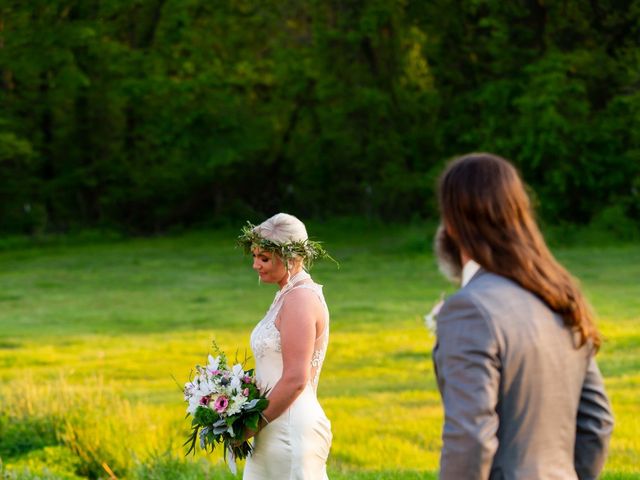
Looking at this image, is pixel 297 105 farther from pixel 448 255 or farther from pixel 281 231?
pixel 448 255

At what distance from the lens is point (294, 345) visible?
201 inches

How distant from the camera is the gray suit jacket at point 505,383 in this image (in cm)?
320

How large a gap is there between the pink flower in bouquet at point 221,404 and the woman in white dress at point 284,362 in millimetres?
161

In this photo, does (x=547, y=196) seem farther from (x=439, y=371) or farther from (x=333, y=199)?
(x=439, y=371)

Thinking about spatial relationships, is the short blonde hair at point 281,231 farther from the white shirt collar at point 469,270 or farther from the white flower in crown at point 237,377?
the white shirt collar at point 469,270

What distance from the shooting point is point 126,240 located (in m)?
37.4

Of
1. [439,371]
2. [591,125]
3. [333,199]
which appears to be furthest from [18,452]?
[333,199]

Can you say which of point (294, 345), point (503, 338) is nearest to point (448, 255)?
point (503, 338)

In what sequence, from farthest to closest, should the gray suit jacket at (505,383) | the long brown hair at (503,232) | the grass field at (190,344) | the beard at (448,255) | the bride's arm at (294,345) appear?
the grass field at (190,344) < the bride's arm at (294,345) < the beard at (448,255) < the long brown hair at (503,232) < the gray suit jacket at (505,383)

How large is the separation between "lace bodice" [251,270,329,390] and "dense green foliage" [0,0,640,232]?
→ 28.3 meters

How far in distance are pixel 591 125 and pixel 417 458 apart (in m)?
25.4

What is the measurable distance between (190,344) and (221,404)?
12.8 metres

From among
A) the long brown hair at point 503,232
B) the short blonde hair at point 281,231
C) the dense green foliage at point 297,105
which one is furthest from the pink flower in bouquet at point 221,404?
the dense green foliage at point 297,105

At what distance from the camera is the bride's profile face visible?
5293 millimetres
